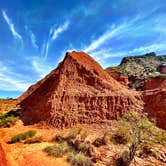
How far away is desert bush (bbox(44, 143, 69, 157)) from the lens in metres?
15.5

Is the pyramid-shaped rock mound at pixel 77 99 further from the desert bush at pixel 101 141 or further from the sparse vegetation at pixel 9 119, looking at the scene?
the desert bush at pixel 101 141

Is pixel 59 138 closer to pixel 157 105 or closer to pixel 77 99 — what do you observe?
pixel 77 99

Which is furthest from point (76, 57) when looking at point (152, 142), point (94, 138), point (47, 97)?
point (152, 142)

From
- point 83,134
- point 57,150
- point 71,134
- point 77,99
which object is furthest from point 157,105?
point 57,150

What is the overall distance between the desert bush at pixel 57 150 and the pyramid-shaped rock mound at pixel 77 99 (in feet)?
14.3

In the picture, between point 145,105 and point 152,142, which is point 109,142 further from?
point 145,105

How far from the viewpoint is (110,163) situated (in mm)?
15062

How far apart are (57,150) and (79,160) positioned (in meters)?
1.81

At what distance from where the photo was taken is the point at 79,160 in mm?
14633

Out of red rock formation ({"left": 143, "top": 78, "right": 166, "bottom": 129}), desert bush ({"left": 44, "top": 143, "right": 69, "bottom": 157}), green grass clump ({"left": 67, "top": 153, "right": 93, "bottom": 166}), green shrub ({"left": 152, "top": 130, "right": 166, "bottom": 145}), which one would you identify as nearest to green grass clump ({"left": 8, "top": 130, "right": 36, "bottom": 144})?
desert bush ({"left": 44, "top": 143, "right": 69, "bottom": 157})

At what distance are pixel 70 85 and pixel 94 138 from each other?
25.4ft

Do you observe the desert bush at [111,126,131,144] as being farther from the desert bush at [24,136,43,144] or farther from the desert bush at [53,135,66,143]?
the desert bush at [24,136,43,144]

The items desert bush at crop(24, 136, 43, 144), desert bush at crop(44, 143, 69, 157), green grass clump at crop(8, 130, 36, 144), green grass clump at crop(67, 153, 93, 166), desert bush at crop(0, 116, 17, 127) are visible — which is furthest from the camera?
desert bush at crop(0, 116, 17, 127)

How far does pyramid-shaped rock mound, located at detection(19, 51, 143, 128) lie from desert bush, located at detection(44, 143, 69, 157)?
14.3 feet
